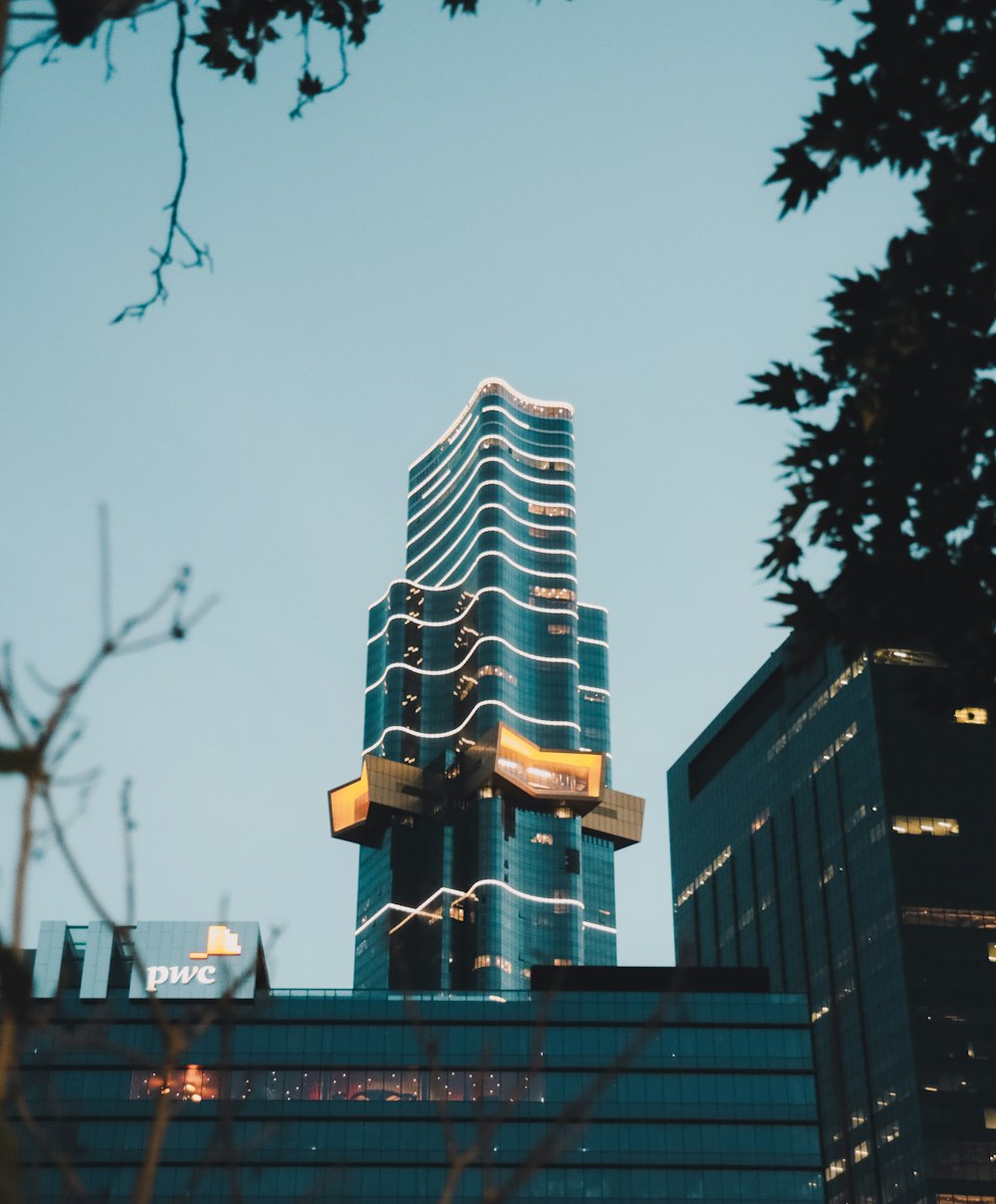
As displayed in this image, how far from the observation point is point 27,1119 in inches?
227

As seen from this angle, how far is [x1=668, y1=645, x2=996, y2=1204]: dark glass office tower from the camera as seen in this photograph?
135m

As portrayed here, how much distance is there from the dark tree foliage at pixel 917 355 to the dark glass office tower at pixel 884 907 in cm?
10769

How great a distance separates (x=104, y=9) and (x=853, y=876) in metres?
161

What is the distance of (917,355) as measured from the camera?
13.3 metres

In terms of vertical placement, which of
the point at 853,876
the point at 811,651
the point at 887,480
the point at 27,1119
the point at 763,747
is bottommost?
the point at 27,1119

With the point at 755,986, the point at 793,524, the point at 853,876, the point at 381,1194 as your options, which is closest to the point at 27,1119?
the point at 793,524

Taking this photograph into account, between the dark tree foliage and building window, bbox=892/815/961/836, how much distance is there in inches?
5672

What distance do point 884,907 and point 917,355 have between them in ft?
473

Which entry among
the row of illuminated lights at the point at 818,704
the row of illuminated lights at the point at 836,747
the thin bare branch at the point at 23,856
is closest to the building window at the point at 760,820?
the row of illuminated lights at the point at 818,704

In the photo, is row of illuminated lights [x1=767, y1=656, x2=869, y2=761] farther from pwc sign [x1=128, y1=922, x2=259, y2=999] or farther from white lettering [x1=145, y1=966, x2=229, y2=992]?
white lettering [x1=145, y1=966, x2=229, y2=992]

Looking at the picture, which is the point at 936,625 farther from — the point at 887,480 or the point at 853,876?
the point at 853,876

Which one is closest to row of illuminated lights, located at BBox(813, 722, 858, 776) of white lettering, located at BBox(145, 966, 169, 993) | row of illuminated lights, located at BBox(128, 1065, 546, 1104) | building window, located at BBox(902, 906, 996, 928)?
building window, located at BBox(902, 906, 996, 928)

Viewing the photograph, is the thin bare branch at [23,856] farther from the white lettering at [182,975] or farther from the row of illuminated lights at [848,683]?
the row of illuminated lights at [848,683]

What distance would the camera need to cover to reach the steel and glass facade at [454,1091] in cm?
11112
